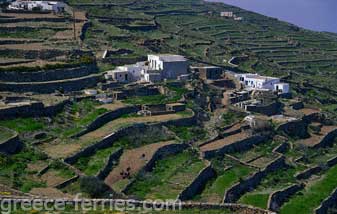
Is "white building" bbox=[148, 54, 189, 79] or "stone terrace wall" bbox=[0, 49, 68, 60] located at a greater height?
"stone terrace wall" bbox=[0, 49, 68, 60]

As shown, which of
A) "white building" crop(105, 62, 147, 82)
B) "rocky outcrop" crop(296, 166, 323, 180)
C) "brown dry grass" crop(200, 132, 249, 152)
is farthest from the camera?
"white building" crop(105, 62, 147, 82)

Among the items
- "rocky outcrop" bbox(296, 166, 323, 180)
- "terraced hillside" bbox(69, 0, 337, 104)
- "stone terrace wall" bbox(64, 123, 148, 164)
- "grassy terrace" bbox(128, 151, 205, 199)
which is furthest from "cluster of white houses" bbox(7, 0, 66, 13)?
"rocky outcrop" bbox(296, 166, 323, 180)

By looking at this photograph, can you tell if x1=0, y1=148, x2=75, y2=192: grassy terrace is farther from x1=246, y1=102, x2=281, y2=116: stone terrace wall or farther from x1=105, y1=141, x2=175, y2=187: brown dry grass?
x1=246, y1=102, x2=281, y2=116: stone terrace wall

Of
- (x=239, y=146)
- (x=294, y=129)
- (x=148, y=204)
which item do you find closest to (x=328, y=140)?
(x=294, y=129)

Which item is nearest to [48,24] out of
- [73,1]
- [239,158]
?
[73,1]

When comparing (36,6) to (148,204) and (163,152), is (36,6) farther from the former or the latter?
(148,204)

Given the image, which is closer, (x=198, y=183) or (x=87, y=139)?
(x=198, y=183)

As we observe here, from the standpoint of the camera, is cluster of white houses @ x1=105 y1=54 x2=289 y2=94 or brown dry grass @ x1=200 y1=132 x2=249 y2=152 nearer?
brown dry grass @ x1=200 y1=132 x2=249 y2=152
